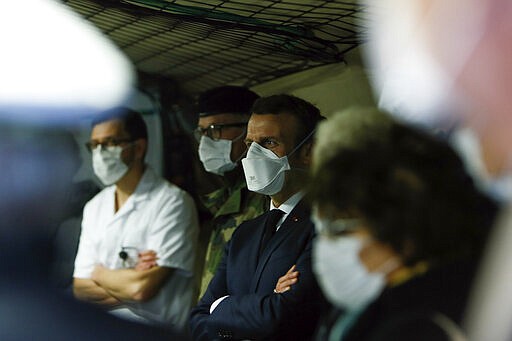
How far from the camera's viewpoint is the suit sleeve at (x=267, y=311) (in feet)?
5.27

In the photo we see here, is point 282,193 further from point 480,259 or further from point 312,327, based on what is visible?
point 480,259

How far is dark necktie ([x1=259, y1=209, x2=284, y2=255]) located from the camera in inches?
66.7

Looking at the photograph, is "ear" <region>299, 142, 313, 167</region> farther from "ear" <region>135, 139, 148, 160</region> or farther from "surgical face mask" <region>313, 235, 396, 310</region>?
"ear" <region>135, 139, 148, 160</region>

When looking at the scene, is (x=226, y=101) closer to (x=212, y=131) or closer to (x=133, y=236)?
(x=212, y=131)

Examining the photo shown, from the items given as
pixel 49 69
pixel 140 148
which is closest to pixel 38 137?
pixel 49 69

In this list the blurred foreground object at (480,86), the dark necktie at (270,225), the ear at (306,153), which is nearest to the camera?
the blurred foreground object at (480,86)

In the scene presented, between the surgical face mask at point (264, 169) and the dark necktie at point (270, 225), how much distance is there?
0.14ft

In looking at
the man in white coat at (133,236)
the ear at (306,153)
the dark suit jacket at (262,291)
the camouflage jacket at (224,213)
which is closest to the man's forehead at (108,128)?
the man in white coat at (133,236)

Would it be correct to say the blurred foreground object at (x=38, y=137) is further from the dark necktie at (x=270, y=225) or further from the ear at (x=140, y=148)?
the dark necktie at (x=270, y=225)

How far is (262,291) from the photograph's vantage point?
5.53 feet

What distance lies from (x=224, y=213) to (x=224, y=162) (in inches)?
4.3

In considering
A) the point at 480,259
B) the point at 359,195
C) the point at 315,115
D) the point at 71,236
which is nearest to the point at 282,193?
the point at 315,115

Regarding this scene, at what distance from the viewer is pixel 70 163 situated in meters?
1.95

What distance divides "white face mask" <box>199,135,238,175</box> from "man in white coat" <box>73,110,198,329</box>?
9 cm
